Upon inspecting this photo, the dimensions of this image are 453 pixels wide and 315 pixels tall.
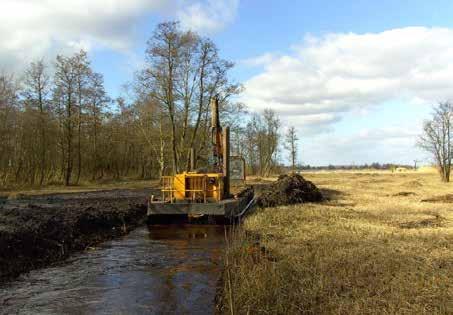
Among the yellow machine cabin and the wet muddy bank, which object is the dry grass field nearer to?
the wet muddy bank

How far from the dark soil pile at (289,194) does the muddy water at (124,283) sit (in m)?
8.61

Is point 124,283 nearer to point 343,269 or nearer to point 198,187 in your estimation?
point 343,269

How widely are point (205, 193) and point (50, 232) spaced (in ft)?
27.4

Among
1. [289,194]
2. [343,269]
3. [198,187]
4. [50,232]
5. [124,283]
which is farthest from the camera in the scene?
[289,194]

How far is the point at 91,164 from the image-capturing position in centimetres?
5497

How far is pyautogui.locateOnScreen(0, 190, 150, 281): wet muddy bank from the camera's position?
1203cm

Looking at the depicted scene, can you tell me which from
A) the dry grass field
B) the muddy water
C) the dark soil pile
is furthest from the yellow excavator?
the dry grass field

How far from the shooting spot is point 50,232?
1466 centimetres

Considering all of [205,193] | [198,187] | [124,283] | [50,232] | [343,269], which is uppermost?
[198,187]

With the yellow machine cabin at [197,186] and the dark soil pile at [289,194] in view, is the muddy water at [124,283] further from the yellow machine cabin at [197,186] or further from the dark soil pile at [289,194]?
the dark soil pile at [289,194]

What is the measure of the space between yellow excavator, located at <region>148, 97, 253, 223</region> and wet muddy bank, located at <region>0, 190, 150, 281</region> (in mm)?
1762

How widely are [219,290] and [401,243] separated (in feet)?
16.4

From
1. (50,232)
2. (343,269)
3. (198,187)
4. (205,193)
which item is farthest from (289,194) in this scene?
(343,269)

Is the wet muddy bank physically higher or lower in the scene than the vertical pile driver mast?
lower
